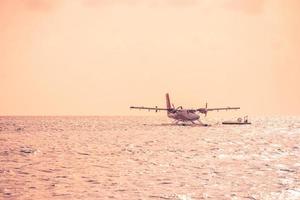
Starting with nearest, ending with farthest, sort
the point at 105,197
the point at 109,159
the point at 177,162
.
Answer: the point at 105,197 → the point at 177,162 → the point at 109,159

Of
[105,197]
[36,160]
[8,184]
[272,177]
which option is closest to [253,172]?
[272,177]

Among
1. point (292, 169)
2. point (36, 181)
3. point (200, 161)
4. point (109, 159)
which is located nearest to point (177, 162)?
point (200, 161)

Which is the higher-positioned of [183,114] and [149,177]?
[183,114]

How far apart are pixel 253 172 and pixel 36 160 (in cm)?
2171

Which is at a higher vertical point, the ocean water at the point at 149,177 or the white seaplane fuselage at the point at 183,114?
the white seaplane fuselage at the point at 183,114

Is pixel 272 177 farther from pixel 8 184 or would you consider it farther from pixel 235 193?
pixel 8 184

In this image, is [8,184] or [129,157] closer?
[8,184]

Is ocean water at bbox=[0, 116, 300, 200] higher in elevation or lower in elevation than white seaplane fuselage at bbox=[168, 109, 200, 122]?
lower

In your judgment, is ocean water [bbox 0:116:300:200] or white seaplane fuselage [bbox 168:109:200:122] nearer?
ocean water [bbox 0:116:300:200]

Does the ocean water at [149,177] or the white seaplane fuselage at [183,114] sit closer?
the ocean water at [149,177]

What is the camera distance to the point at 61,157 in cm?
5588

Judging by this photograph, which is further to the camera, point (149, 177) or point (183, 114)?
point (183, 114)

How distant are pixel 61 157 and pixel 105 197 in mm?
26685

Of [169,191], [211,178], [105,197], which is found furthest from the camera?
[211,178]
